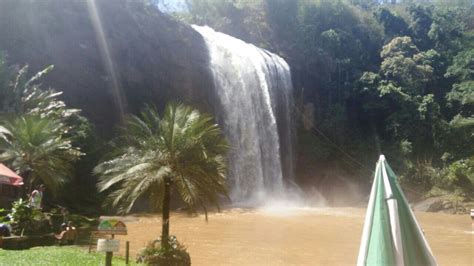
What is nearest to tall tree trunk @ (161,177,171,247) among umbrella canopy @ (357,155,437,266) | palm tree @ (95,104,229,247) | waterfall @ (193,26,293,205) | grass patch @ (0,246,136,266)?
palm tree @ (95,104,229,247)

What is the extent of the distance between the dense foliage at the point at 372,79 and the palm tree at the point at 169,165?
2983cm

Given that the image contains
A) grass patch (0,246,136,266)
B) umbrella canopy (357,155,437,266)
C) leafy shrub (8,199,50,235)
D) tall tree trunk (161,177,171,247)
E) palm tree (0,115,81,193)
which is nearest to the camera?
umbrella canopy (357,155,437,266)

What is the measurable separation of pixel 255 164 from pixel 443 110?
21.9 meters

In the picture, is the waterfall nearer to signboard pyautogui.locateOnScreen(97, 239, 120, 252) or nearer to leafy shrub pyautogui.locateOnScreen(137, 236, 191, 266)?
leafy shrub pyautogui.locateOnScreen(137, 236, 191, 266)

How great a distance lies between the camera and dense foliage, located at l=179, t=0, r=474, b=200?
4128 cm

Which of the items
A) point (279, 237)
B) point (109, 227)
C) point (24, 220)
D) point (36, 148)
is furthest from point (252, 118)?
point (109, 227)

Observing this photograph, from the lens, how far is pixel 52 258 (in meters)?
10.7

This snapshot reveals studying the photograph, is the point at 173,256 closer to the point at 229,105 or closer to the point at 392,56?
the point at 229,105

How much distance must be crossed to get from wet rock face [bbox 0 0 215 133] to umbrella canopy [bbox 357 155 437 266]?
27156 millimetres

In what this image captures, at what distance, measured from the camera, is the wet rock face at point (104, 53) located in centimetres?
3006

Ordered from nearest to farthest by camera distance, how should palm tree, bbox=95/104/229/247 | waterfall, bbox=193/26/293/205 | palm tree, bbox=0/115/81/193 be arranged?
palm tree, bbox=95/104/229/247 < palm tree, bbox=0/115/81/193 < waterfall, bbox=193/26/293/205

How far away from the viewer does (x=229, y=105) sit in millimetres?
35219

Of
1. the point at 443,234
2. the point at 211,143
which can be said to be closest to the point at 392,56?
the point at 443,234

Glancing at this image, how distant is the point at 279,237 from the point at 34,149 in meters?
10.1
